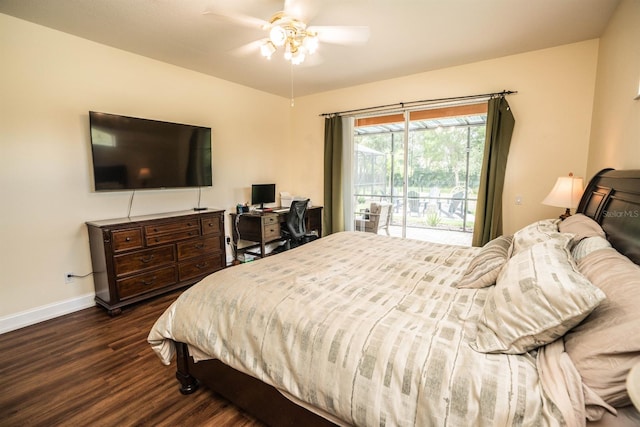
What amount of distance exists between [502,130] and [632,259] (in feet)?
8.03

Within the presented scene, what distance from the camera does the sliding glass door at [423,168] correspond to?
388 cm

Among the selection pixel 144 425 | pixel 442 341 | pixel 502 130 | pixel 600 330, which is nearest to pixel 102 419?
pixel 144 425

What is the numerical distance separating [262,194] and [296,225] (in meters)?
0.80

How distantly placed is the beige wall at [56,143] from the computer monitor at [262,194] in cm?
113

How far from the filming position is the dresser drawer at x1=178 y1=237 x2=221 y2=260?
11.0 ft

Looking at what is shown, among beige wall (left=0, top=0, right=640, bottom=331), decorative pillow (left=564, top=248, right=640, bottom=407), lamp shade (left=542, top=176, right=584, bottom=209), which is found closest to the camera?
decorative pillow (left=564, top=248, right=640, bottom=407)

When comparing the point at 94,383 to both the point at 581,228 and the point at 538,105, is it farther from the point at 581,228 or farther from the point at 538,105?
the point at 538,105

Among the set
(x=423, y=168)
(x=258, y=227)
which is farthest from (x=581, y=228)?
(x=258, y=227)

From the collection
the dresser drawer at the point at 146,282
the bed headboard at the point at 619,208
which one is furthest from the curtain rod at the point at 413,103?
the dresser drawer at the point at 146,282

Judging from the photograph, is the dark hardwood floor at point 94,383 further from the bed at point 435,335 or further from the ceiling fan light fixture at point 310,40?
the ceiling fan light fixture at point 310,40

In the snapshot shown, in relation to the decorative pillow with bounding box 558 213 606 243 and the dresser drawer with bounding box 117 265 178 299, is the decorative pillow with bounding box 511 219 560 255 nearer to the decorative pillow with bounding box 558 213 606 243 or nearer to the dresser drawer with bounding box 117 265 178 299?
the decorative pillow with bounding box 558 213 606 243

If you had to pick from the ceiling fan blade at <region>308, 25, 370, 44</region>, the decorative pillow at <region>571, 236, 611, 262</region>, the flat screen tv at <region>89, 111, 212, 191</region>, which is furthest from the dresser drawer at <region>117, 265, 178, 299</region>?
the decorative pillow at <region>571, 236, 611, 262</region>

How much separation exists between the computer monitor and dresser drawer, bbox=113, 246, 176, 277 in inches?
60.3

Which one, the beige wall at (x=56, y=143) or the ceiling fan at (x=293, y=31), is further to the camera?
the beige wall at (x=56, y=143)
